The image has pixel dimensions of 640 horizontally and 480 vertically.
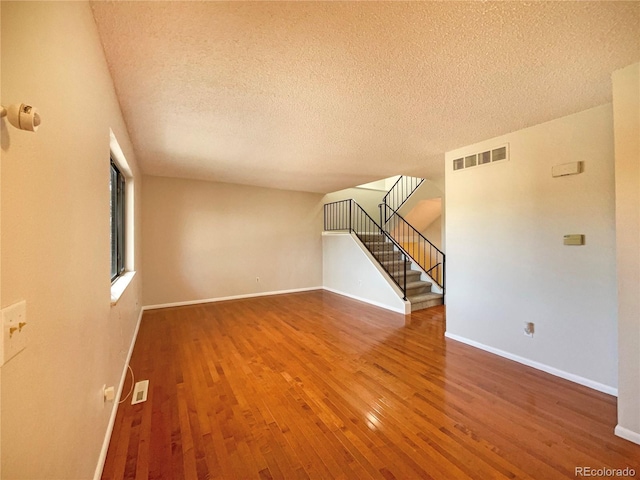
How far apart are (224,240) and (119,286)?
3.25 meters

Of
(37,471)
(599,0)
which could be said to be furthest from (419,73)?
(37,471)

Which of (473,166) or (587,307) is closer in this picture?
(587,307)

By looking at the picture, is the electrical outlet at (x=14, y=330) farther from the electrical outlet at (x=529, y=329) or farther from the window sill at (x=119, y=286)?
the electrical outlet at (x=529, y=329)

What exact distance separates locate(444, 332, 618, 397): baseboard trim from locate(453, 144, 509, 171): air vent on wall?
2233 millimetres

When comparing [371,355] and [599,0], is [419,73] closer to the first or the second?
[599,0]

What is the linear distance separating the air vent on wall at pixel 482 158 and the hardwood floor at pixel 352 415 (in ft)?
7.54

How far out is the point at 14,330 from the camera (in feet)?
2.26

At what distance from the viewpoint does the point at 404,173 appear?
15.4ft

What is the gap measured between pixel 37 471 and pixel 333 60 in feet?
7.68

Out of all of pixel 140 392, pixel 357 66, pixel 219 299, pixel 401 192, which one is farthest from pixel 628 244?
pixel 219 299

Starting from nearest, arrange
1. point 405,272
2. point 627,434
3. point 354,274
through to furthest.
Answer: point 627,434, point 405,272, point 354,274

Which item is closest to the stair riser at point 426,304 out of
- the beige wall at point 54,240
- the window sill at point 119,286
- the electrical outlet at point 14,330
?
the window sill at point 119,286

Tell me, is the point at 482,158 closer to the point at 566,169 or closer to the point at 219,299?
the point at 566,169

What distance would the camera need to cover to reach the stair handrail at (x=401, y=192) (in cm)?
654
